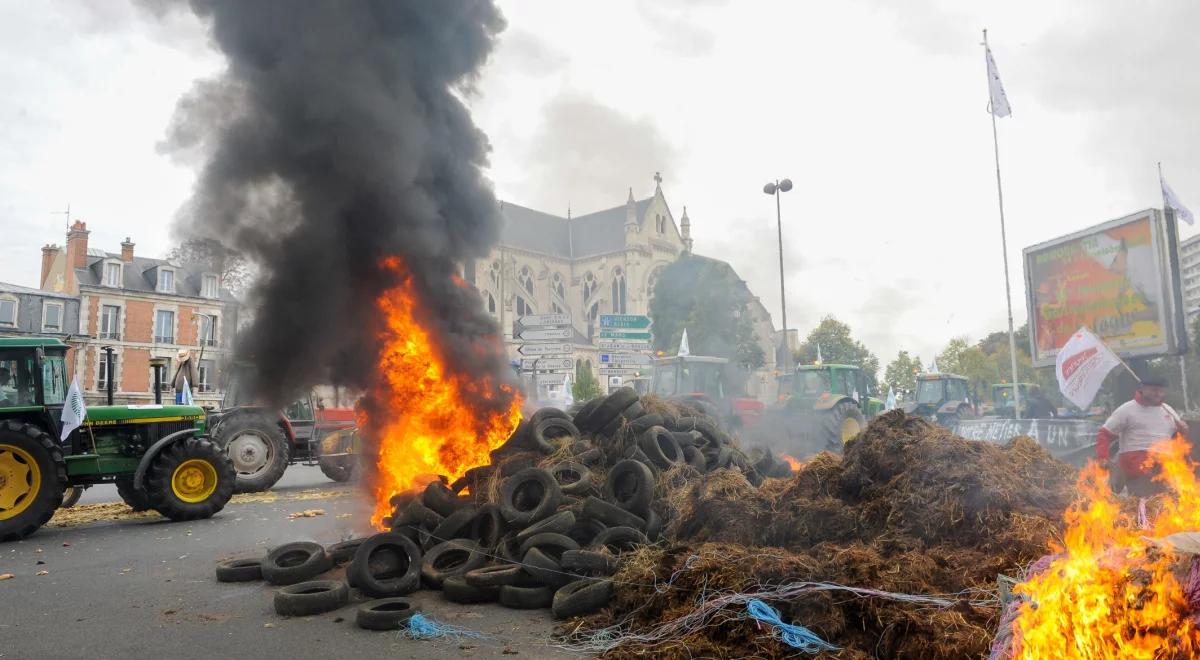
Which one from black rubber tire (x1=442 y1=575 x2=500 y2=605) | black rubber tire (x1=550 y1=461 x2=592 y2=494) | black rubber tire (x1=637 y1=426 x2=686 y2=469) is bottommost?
black rubber tire (x1=442 y1=575 x2=500 y2=605)

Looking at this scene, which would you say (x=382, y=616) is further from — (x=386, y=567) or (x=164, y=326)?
(x=164, y=326)

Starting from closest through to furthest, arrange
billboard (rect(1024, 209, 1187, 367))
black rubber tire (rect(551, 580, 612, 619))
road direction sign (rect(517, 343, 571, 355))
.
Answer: black rubber tire (rect(551, 580, 612, 619)), billboard (rect(1024, 209, 1187, 367)), road direction sign (rect(517, 343, 571, 355))

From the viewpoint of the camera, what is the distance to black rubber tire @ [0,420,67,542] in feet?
32.5

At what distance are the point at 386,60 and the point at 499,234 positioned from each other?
307cm

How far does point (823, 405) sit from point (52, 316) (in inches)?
1671

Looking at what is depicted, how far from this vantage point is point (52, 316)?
132 feet

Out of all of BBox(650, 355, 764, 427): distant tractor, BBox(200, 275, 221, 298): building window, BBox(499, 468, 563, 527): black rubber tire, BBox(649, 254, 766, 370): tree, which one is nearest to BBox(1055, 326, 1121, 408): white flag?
BBox(499, 468, 563, 527): black rubber tire

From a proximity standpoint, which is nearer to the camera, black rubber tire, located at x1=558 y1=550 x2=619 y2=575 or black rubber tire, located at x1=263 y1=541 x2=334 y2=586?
black rubber tire, located at x1=558 y1=550 x2=619 y2=575

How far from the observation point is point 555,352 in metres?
18.4

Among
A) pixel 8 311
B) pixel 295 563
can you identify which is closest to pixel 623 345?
pixel 295 563

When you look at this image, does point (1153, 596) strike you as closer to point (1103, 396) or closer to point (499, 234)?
point (499, 234)

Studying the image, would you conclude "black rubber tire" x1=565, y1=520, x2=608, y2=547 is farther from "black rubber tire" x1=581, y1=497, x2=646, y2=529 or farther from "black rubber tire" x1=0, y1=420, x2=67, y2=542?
"black rubber tire" x1=0, y1=420, x2=67, y2=542

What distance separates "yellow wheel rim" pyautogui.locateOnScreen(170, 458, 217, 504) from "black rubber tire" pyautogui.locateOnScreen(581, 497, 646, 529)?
762 cm

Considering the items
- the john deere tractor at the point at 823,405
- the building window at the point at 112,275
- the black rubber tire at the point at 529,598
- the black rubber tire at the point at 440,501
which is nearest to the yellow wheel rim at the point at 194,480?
the black rubber tire at the point at 440,501
